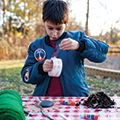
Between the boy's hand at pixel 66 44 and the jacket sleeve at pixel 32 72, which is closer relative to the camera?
the boy's hand at pixel 66 44

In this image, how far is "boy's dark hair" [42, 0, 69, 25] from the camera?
1.28m

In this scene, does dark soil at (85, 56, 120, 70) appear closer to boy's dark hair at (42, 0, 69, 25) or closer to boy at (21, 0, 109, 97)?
boy at (21, 0, 109, 97)

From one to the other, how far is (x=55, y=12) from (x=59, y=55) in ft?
1.48

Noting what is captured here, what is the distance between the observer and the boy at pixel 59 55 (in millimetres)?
1312

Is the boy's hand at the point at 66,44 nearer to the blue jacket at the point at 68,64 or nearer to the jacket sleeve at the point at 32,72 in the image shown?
the blue jacket at the point at 68,64

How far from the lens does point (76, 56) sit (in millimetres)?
1536

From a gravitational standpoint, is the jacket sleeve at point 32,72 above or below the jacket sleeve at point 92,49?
below

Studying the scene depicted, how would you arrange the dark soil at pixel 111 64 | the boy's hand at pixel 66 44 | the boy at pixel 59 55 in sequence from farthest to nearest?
the dark soil at pixel 111 64 < the boy at pixel 59 55 < the boy's hand at pixel 66 44

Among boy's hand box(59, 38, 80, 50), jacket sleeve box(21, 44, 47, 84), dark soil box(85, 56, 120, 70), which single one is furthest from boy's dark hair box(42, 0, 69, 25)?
dark soil box(85, 56, 120, 70)

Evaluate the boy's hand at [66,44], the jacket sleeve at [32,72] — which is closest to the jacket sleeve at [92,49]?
the boy's hand at [66,44]

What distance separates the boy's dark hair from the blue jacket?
274 millimetres

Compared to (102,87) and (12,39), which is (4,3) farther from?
(102,87)

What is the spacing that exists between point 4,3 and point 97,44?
13.7m

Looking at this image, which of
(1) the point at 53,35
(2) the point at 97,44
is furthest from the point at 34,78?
(2) the point at 97,44
